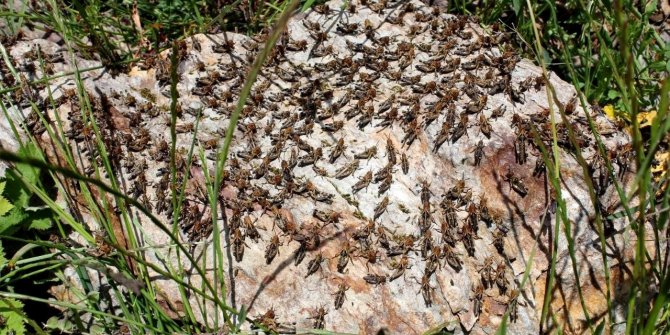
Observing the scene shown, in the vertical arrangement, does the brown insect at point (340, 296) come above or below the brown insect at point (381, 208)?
below

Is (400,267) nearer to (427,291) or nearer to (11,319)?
(427,291)

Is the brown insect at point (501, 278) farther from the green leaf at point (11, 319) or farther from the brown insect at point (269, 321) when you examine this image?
the green leaf at point (11, 319)

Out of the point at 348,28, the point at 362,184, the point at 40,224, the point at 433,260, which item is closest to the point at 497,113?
the point at 362,184

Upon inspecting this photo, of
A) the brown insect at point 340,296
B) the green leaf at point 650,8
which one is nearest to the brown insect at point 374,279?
the brown insect at point 340,296

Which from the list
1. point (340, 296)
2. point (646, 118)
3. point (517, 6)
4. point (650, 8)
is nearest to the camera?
point (340, 296)

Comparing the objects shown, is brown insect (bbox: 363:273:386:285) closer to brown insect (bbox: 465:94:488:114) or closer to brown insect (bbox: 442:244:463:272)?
brown insect (bbox: 442:244:463:272)

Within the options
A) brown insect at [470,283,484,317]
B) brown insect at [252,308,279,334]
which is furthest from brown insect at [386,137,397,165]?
brown insect at [252,308,279,334]
